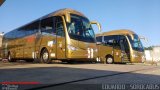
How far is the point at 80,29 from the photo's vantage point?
14602mm

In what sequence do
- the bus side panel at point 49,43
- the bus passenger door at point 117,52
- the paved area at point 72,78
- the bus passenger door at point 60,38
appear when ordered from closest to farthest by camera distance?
the paved area at point 72,78 → the bus passenger door at point 60,38 → the bus side panel at point 49,43 → the bus passenger door at point 117,52

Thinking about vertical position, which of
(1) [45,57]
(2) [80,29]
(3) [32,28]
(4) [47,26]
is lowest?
(1) [45,57]

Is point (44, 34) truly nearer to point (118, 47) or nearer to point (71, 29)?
point (71, 29)

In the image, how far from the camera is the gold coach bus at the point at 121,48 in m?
21.5

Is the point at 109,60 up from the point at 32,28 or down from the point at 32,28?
down

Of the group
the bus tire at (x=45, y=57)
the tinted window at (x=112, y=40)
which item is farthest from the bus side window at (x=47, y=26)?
the tinted window at (x=112, y=40)

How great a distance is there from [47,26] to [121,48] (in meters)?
8.32

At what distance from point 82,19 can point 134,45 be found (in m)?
8.08

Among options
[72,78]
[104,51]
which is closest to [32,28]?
[104,51]

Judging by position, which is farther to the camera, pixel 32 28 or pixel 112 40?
pixel 112 40

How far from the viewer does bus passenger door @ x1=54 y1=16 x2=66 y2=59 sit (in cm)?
1422

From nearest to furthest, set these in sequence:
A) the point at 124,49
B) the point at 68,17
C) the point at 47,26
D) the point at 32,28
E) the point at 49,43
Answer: the point at 68,17 < the point at 49,43 < the point at 47,26 < the point at 32,28 < the point at 124,49

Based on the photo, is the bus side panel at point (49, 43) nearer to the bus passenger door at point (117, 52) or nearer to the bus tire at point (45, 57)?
the bus tire at point (45, 57)

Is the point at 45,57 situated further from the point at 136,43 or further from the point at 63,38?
the point at 136,43
